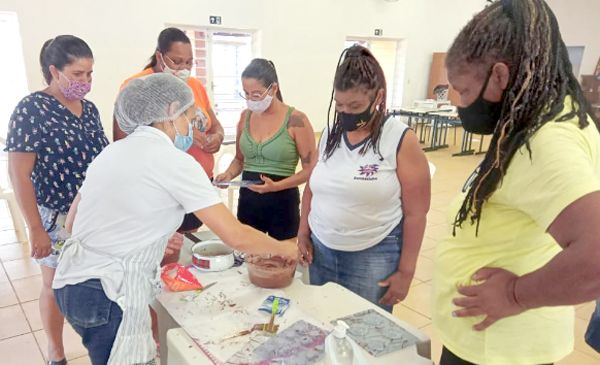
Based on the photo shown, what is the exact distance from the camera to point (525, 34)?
0.74 m

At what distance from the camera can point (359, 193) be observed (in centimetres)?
143

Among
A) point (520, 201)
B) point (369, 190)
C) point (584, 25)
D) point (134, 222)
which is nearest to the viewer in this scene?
point (520, 201)

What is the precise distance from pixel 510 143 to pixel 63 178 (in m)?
1.64

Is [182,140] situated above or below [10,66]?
below

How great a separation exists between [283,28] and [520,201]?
719cm

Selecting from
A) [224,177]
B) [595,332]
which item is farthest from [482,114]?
[224,177]

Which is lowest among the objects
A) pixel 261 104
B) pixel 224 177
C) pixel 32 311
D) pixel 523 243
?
pixel 32 311

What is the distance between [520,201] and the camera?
2.41 feet

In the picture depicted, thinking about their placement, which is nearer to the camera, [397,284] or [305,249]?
[397,284]

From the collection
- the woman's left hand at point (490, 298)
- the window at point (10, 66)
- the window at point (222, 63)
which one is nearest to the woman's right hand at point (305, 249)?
the woman's left hand at point (490, 298)

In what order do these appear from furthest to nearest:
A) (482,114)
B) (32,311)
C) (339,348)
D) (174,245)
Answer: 1. (32,311)
2. (174,245)
3. (339,348)
4. (482,114)

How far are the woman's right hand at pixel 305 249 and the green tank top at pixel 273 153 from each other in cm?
46

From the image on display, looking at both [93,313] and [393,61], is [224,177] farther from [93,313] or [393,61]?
[393,61]

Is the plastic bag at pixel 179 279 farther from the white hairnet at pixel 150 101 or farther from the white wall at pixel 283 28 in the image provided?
the white wall at pixel 283 28
